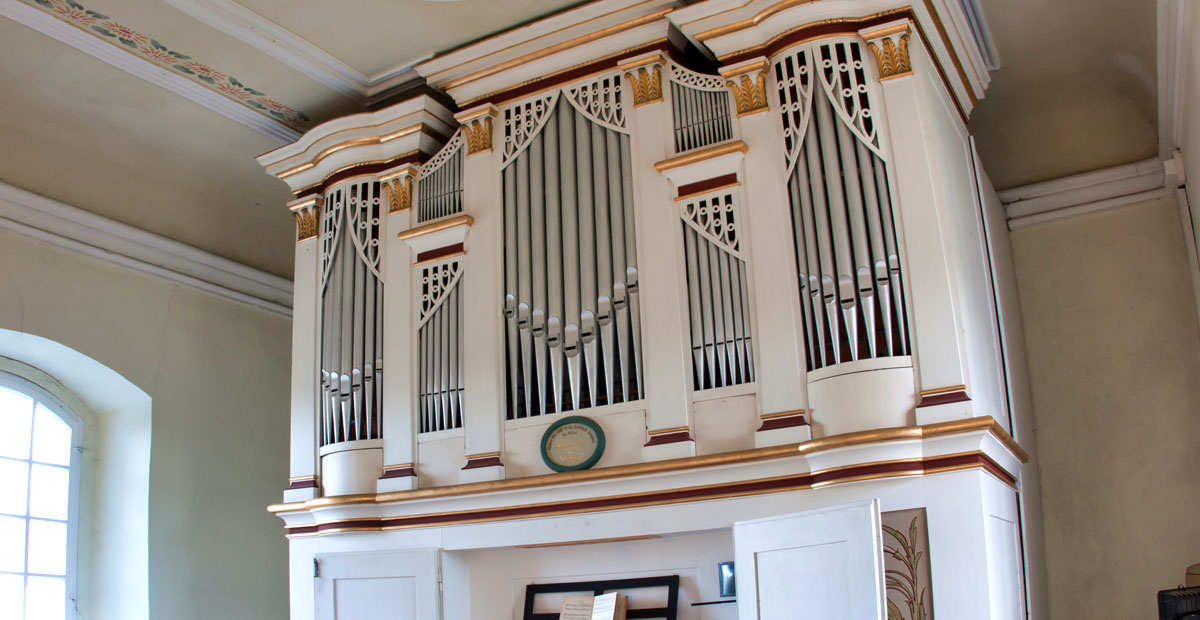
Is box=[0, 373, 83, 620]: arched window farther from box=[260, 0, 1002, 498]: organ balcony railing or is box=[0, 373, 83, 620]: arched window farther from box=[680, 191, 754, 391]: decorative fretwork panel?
box=[680, 191, 754, 391]: decorative fretwork panel

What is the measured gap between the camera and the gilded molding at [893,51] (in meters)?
5.23

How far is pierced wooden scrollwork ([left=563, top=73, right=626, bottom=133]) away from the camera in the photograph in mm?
5973

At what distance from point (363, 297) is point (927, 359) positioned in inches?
135

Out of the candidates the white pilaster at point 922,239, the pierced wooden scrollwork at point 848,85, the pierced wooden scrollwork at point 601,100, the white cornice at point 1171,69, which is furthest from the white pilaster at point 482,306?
the white cornice at point 1171,69

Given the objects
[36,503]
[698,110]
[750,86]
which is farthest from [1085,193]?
[36,503]

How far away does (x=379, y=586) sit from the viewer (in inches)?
234

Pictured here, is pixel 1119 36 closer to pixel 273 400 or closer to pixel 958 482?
pixel 958 482

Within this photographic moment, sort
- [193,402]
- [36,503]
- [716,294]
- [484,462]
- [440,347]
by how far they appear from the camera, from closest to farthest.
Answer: [716,294]
[484,462]
[440,347]
[36,503]
[193,402]

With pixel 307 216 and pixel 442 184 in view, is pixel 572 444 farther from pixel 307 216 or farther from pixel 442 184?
pixel 307 216

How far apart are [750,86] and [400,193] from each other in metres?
2.30

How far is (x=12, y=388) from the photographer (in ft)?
23.0

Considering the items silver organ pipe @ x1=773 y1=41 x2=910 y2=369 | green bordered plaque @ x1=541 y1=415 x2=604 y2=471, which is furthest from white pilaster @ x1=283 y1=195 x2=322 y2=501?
silver organ pipe @ x1=773 y1=41 x2=910 y2=369

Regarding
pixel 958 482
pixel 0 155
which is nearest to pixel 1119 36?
pixel 958 482

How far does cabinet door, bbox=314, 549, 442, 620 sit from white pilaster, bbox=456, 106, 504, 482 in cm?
57
